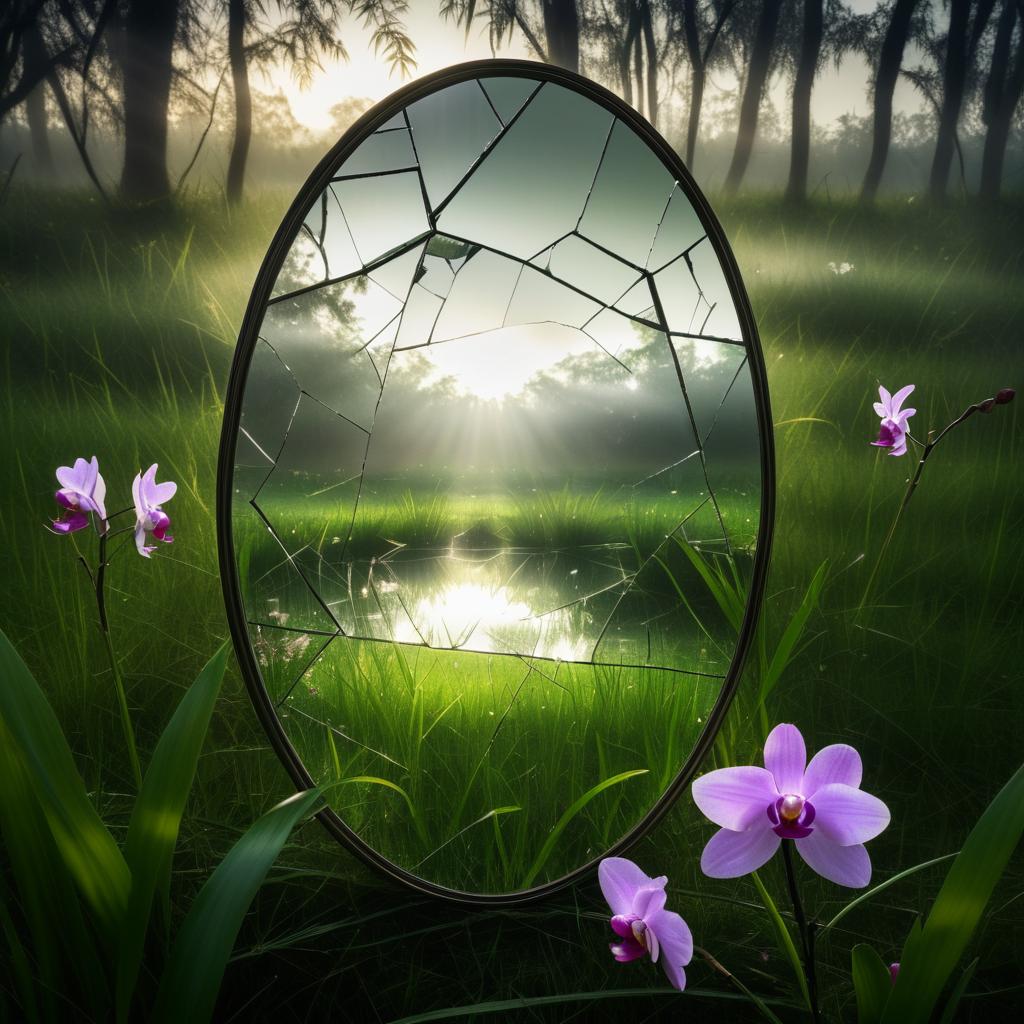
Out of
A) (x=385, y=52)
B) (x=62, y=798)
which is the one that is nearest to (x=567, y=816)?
(x=62, y=798)

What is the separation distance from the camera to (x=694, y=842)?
2.12 ft

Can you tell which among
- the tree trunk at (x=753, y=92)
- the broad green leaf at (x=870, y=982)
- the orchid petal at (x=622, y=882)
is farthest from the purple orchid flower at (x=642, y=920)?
the tree trunk at (x=753, y=92)

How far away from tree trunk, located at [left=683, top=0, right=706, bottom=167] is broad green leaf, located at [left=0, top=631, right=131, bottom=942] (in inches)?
27.5

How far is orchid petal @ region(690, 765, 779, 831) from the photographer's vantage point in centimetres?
38

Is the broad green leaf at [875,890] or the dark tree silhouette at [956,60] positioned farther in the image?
the dark tree silhouette at [956,60]

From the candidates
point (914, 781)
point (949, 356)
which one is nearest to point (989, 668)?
point (914, 781)

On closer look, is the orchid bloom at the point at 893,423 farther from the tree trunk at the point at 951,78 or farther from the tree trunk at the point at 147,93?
the tree trunk at the point at 147,93

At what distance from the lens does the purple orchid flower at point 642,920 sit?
43 centimetres

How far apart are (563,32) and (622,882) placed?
70 centimetres

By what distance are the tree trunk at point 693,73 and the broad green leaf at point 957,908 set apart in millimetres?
591

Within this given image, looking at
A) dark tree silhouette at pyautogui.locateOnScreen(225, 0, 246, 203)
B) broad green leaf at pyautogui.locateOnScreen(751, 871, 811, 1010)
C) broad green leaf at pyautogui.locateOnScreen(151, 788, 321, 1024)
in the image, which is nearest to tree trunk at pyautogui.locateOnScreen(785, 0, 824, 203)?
dark tree silhouette at pyautogui.locateOnScreen(225, 0, 246, 203)

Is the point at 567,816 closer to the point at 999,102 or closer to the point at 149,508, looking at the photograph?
the point at 149,508

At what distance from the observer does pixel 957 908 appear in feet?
1.44

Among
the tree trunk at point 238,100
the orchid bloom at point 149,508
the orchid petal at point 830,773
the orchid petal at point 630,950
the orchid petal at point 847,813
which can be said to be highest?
the tree trunk at point 238,100
